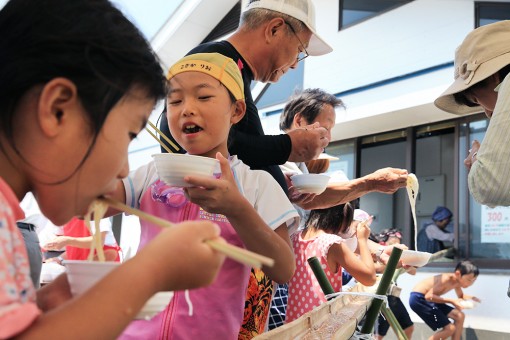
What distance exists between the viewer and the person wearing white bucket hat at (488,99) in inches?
90.8

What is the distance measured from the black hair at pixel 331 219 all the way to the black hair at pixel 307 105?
62 cm

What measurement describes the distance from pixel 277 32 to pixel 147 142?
8.78m

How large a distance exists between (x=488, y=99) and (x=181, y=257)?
220cm

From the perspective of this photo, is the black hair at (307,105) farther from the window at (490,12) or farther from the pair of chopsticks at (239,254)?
the window at (490,12)

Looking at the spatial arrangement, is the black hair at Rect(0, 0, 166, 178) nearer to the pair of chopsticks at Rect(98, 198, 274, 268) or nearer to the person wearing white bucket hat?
the pair of chopsticks at Rect(98, 198, 274, 268)

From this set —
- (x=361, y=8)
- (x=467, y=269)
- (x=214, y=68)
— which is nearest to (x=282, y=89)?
(x=361, y=8)

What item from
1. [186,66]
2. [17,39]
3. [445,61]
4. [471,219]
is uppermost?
[445,61]

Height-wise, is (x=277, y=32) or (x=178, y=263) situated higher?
(x=277, y=32)

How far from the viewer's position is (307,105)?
12.0ft

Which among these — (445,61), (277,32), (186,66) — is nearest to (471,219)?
(445,61)

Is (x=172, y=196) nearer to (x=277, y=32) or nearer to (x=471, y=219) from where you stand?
(x=277, y=32)

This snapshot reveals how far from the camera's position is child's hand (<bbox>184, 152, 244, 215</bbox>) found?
4.79 ft

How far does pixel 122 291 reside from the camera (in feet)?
2.79

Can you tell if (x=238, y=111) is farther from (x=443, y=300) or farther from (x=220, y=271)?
(x=443, y=300)
